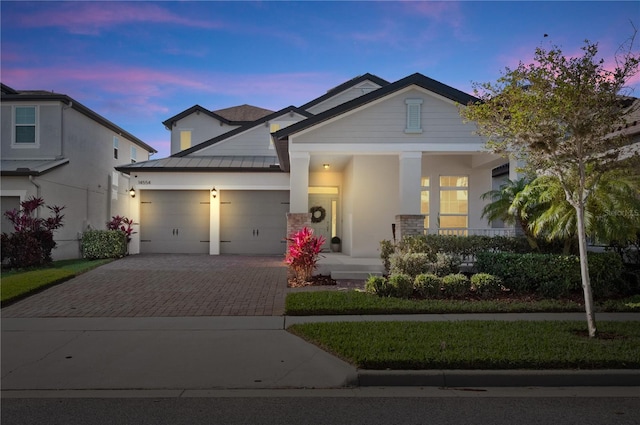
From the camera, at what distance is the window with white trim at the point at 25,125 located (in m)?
18.0

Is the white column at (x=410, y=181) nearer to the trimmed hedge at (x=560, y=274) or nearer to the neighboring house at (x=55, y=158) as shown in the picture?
the trimmed hedge at (x=560, y=274)

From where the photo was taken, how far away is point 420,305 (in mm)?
8906

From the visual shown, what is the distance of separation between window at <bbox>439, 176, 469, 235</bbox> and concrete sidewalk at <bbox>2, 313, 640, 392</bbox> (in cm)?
840

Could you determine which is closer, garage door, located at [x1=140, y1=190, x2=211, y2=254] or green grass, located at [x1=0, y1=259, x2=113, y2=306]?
green grass, located at [x1=0, y1=259, x2=113, y2=306]

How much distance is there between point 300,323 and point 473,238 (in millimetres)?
6425

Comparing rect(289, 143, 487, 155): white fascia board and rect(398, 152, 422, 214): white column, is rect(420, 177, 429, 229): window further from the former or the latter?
rect(289, 143, 487, 155): white fascia board

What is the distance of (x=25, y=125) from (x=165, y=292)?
480 inches

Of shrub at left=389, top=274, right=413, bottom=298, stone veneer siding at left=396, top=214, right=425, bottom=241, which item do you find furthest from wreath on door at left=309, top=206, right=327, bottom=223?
shrub at left=389, top=274, right=413, bottom=298

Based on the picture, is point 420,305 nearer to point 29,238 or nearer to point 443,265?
point 443,265

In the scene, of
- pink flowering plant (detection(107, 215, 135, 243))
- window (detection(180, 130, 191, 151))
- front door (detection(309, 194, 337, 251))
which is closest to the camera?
pink flowering plant (detection(107, 215, 135, 243))

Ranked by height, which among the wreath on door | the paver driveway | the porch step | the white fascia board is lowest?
the paver driveway

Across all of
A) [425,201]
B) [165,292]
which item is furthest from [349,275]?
[425,201]

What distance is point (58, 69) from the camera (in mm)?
14102

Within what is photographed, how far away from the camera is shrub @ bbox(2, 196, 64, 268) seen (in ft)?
46.1
